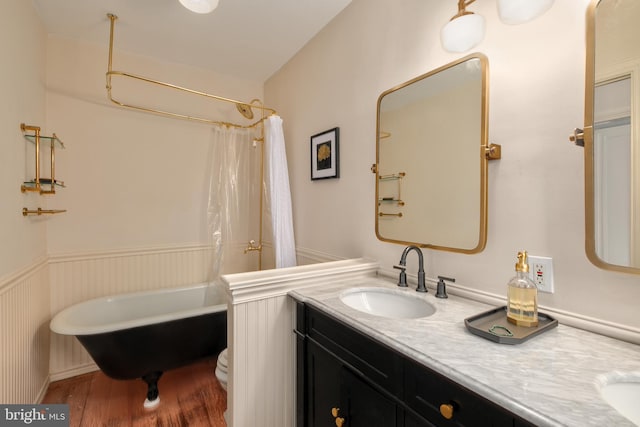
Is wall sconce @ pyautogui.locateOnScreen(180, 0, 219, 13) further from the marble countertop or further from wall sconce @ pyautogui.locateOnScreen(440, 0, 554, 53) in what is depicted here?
the marble countertop

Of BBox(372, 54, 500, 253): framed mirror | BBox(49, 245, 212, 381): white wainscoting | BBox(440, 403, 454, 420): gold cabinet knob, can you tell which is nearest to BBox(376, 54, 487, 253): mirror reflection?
BBox(372, 54, 500, 253): framed mirror

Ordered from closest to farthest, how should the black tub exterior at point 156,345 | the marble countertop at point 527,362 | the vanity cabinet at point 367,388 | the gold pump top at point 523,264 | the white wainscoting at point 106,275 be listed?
the marble countertop at point 527,362
the vanity cabinet at point 367,388
the gold pump top at point 523,264
the black tub exterior at point 156,345
the white wainscoting at point 106,275

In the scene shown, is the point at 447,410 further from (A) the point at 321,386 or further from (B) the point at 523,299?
(A) the point at 321,386

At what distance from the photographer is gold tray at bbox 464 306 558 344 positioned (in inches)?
31.6

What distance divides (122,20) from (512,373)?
2.86 m

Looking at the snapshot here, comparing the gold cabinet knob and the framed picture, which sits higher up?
the framed picture

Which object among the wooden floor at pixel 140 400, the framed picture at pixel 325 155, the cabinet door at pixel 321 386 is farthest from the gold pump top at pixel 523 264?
the wooden floor at pixel 140 400

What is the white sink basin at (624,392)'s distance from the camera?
0.64 meters

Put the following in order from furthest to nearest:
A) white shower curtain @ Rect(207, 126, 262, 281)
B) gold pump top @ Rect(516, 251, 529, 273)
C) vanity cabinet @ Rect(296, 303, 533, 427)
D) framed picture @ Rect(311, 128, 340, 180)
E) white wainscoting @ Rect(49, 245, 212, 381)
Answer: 1. white shower curtain @ Rect(207, 126, 262, 281)
2. white wainscoting @ Rect(49, 245, 212, 381)
3. framed picture @ Rect(311, 128, 340, 180)
4. gold pump top @ Rect(516, 251, 529, 273)
5. vanity cabinet @ Rect(296, 303, 533, 427)

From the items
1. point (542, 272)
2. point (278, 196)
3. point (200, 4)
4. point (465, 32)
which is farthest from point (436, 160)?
point (200, 4)

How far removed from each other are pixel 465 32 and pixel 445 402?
1.24 m

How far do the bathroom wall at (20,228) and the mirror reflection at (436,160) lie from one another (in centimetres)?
194

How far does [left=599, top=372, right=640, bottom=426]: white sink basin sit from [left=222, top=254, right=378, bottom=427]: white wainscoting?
1016 millimetres

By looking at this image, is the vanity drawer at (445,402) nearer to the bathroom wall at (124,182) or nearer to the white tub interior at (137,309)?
the white tub interior at (137,309)
